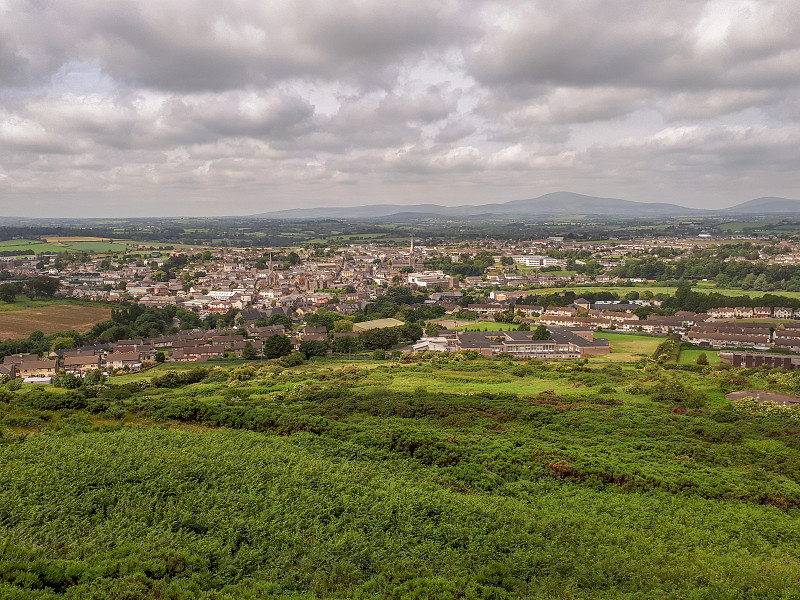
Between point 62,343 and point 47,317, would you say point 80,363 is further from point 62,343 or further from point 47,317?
point 47,317

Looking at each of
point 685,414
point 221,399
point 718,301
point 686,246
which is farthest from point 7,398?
point 686,246

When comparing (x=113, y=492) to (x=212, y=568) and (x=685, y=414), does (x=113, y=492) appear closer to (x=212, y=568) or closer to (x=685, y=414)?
(x=212, y=568)

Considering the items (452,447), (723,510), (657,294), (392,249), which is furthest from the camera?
(392,249)

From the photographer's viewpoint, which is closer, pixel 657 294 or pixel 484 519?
pixel 484 519

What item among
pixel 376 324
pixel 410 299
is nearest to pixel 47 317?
pixel 376 324

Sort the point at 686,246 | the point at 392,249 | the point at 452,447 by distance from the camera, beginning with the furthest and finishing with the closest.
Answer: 1. the point at 392,249
2. the point at 686,246
3. the point at 452,447

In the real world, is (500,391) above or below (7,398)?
below
